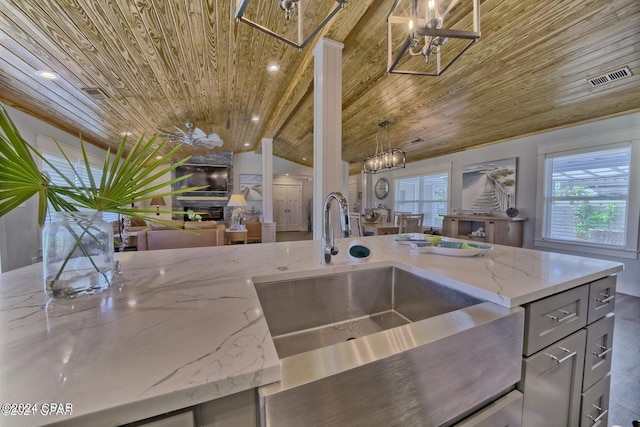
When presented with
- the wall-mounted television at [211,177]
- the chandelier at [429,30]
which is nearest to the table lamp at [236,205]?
the wall-mounted television at [211,177]

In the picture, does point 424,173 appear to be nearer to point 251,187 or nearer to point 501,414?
point 251,187

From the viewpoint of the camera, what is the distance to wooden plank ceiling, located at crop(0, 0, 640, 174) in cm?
182

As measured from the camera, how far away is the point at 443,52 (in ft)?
8.36

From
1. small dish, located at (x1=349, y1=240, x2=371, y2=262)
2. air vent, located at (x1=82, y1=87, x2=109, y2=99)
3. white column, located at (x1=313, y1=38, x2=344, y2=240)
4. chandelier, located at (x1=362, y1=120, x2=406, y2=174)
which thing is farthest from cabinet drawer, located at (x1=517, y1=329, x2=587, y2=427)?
air vent, located at (x1=82, y1=87, x2=109, y2=99)

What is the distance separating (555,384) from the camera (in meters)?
0.85

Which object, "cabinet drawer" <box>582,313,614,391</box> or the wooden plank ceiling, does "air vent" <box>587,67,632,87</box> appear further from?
"cabinet drawer" <box>582,313,614,391</box>

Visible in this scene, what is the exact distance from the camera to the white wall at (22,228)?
9.30ft

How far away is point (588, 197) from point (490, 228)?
1.26m

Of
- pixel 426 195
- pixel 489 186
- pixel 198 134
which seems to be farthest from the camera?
pixel 426 195

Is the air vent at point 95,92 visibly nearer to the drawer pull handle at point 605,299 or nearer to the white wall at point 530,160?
the drawer pull handle at point 605,299

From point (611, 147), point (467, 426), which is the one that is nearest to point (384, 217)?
point (611, 147)

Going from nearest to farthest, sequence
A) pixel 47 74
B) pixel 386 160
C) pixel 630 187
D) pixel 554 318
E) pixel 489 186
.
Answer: pixel 554 318 < pixel 47 74 < pixel 630 187 < pixel 386 160 < pixel 489 186

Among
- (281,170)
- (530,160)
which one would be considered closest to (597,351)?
(530,160)

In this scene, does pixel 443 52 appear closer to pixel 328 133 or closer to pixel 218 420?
pixel 328 133
